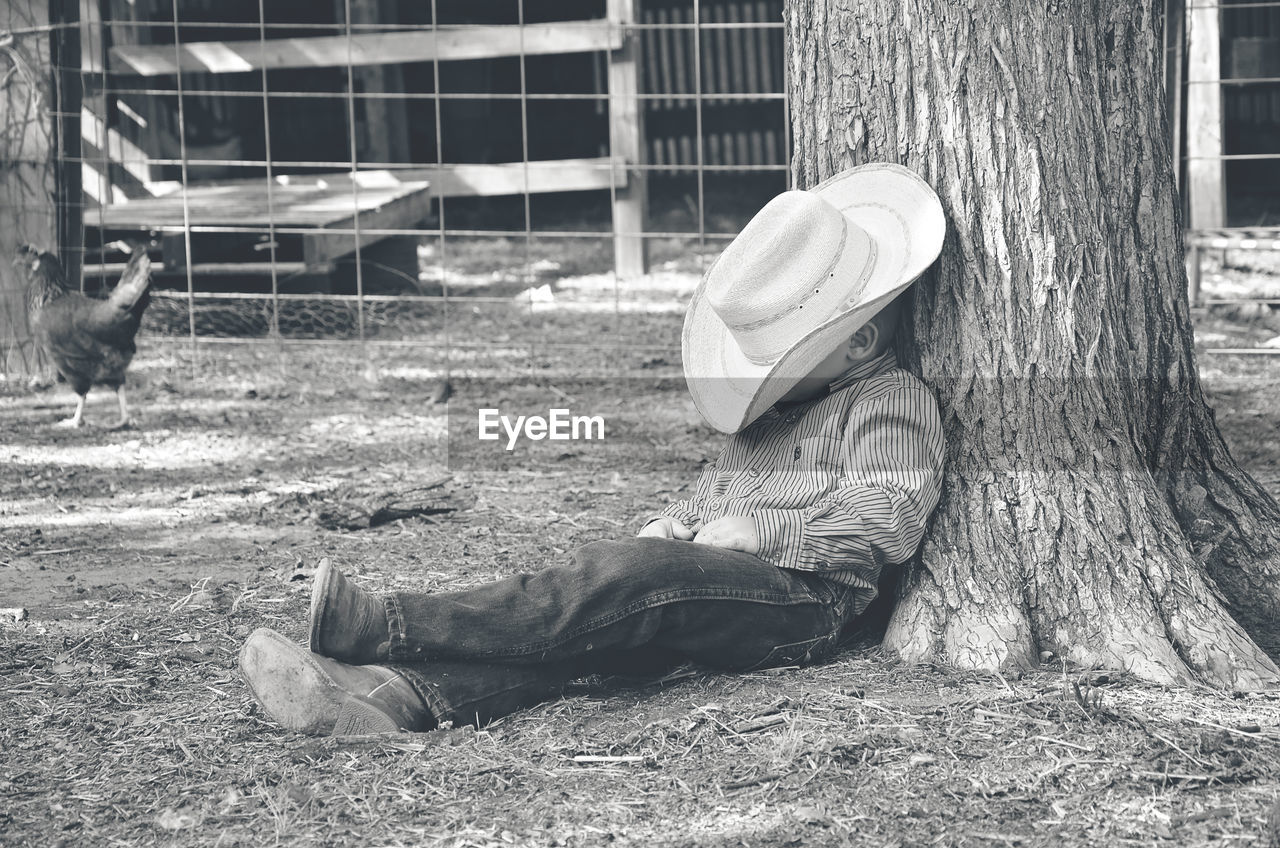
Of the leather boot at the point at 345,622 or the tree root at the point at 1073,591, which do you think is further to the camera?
the tree root at the point at 1073,591

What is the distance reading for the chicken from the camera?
596 centimetres

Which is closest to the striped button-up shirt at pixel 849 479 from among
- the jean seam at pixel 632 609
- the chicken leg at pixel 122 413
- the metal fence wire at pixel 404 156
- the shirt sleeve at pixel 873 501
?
the shirt sleeve at pixel 873 501

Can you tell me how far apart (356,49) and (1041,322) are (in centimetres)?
675

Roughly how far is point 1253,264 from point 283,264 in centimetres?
541

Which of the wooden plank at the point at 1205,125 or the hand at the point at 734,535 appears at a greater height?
the wooden plank at the point at 1205,125

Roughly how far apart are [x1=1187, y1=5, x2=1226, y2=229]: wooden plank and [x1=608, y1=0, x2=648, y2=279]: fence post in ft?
10.3

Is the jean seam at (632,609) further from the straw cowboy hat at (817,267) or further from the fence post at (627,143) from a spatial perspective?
the fence post at (627,143)

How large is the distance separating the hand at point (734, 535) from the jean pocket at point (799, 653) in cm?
22

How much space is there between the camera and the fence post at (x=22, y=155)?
6453 mm

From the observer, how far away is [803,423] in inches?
118

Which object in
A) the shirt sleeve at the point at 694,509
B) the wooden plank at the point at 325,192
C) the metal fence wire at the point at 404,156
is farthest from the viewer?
the wooden plank at the point at 325,192

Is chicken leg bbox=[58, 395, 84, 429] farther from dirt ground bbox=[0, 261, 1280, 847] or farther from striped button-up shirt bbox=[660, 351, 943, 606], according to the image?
striped button-up shirt bbox=[660, 351, 943, 606]

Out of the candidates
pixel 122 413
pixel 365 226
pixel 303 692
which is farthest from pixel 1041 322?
pixel 365 226

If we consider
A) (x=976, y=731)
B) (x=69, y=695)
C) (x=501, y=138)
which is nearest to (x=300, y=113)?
(x=501, y=138)
